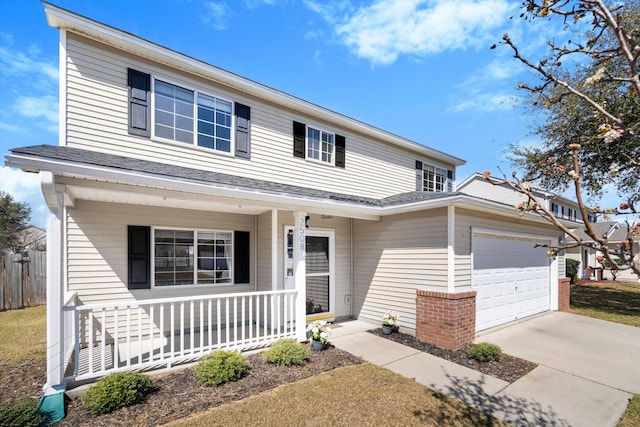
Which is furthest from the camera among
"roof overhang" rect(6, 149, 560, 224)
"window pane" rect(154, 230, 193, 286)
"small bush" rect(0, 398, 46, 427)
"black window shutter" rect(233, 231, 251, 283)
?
"black window shutter" rect(233, 231, 251, 283)

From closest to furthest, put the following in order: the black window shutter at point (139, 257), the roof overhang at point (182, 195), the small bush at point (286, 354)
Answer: the roof overhang at point (182, 195), the small bush at point (286, 354), the black window shutter at point (139, 257)

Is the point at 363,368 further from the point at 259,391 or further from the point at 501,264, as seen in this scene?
the point at 501,264

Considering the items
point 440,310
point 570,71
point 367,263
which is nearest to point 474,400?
point 440,310

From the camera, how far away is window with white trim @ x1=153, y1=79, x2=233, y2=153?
641cm

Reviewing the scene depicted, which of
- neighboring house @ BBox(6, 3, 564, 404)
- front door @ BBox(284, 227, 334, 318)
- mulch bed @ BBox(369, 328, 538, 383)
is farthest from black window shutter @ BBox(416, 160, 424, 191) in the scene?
mulch bed @ BBox(369, 328, 538, 383)

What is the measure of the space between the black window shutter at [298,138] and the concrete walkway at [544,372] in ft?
15.2

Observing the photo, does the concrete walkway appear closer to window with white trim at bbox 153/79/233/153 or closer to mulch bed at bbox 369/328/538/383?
mulch bed at bbox 369/328/538/383

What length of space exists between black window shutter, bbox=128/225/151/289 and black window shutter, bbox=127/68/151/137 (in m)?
1.97

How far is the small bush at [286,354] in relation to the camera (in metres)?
5.28

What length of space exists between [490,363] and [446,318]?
3.33ft

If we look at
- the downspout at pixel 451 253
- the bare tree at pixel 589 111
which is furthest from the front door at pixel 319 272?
the bare tree at pixel 589 111

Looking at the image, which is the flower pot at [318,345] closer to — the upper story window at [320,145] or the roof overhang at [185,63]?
the upper story window at [320,145]

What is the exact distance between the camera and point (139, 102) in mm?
6113

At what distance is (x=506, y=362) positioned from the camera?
554 centimetres
